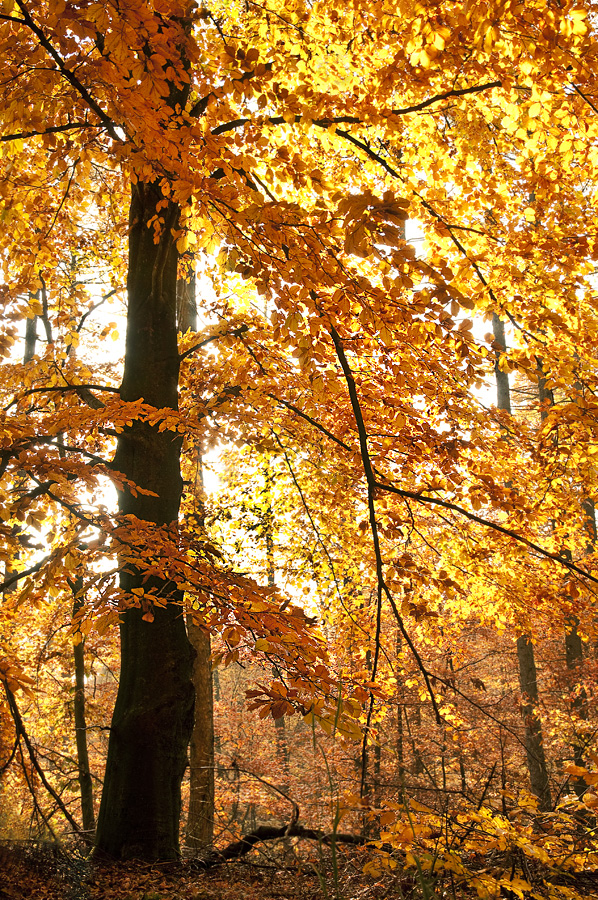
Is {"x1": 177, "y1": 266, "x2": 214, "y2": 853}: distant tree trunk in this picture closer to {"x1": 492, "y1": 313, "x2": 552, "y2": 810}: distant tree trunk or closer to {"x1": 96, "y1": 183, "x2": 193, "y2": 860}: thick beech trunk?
{"x1": 96, "y1": 183, "x2": 193, "y2": 860}: thick beech trunk

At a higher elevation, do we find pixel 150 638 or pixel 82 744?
pixel 150 638

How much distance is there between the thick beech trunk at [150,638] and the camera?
3486 millimetres

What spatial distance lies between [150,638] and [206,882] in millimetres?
1426

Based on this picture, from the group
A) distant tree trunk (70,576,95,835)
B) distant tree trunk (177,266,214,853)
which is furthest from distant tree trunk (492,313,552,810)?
distant tree trunk (70,576,95,835)

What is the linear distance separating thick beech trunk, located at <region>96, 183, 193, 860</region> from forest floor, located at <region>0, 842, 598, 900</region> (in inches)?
10.0

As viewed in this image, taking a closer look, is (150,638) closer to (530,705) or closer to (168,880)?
(168,880)

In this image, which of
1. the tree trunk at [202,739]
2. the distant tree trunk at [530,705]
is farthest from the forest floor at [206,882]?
the distant tree trunk at [530,705]

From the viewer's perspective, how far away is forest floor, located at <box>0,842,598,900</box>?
7.84 feet

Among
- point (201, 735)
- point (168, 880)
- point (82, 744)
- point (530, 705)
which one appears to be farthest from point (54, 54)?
point (530, 705)

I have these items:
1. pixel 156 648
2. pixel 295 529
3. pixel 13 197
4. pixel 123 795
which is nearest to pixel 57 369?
pixel 13 197

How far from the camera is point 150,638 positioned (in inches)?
150

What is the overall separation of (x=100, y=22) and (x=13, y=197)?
8.18 feet

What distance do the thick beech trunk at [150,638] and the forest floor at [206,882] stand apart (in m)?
0.26

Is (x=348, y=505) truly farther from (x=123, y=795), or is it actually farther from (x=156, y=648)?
(x=123, y=795)
